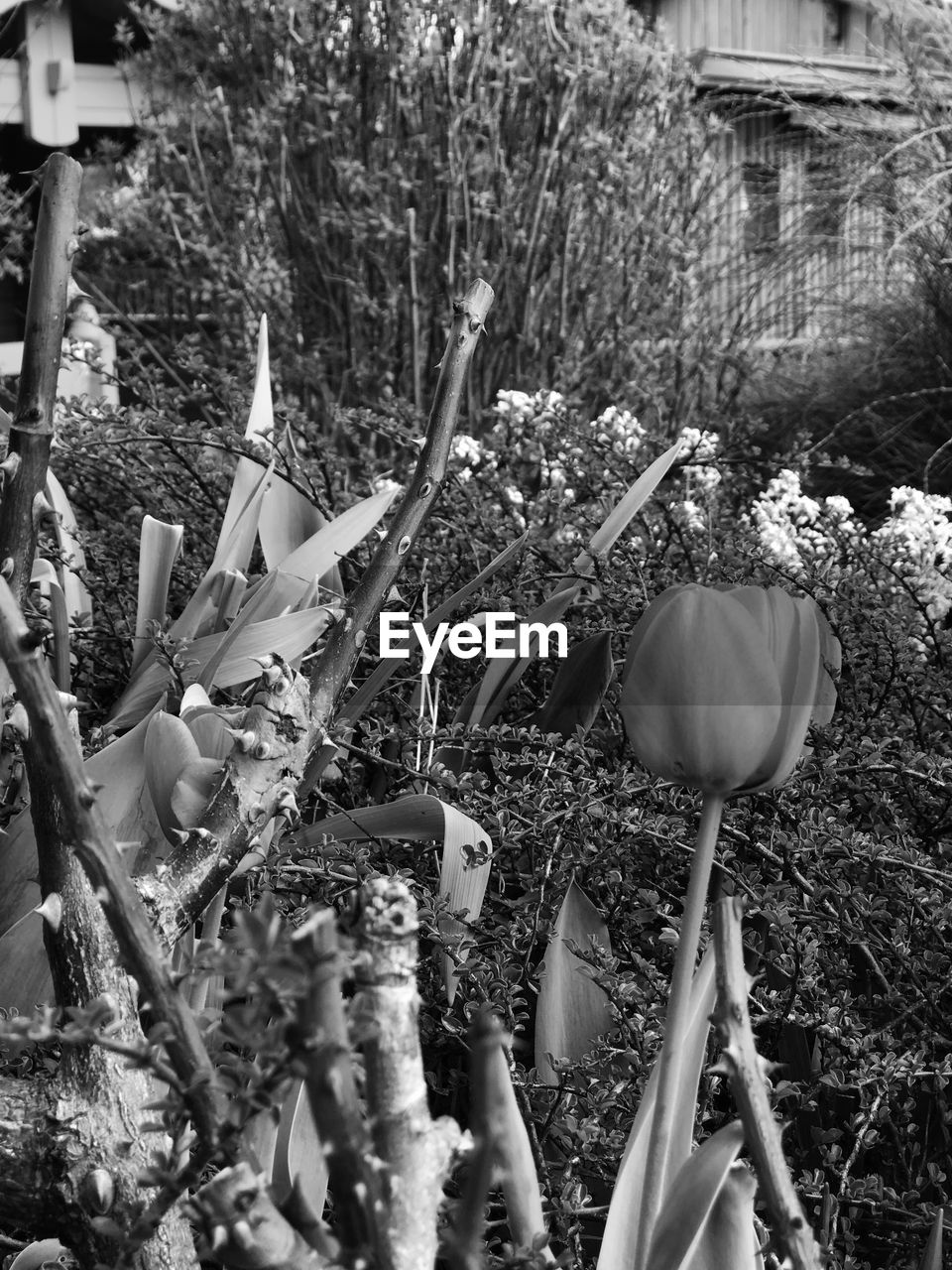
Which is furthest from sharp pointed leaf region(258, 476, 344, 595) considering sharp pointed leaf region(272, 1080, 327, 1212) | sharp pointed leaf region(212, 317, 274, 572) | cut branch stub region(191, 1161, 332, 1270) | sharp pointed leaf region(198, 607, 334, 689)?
cut branch stub region(191, 1161, 332, 1270)

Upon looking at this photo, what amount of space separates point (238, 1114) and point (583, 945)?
0.64m

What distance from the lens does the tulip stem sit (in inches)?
26.8

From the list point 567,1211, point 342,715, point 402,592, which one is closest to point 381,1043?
point 567,1211

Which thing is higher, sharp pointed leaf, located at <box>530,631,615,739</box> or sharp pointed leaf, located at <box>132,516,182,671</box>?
sharp pointed leaf, located at <box>132,516,182,671</box>

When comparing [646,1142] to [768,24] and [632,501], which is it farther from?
[768,24]

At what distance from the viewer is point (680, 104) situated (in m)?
5.33

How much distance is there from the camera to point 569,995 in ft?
3.61

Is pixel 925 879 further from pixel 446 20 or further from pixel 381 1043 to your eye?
pixel 446 20

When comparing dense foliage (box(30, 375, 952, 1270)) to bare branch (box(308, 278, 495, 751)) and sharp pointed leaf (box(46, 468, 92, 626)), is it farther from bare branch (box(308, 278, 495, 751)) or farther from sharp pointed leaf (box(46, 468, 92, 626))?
bare branch (box(308, 278, 495, 751))

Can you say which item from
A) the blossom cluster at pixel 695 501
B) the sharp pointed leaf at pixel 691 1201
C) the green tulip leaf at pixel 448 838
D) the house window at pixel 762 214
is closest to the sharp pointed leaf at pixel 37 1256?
the green tulip leaf at pixel 448 838

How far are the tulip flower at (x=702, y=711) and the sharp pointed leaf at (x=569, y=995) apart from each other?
→ 0.37m

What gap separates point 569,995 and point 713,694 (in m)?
0.51

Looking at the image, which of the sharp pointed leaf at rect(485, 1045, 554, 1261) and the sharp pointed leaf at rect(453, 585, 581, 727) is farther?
the sharp pointed leaf at rect(453, 585, 581, 727)

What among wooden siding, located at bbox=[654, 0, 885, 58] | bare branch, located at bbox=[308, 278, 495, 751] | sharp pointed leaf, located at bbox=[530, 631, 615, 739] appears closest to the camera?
bare branch, located at bbox=[308, 278, 495, 751]
